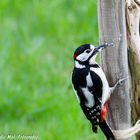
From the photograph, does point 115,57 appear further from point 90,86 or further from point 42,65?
point 42,65

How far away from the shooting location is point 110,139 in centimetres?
453

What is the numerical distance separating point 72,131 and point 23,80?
1241 mm

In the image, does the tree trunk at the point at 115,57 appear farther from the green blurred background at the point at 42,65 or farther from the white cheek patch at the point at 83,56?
the green blurred background at the point at 42,65

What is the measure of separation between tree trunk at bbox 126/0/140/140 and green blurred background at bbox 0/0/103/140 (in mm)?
1649

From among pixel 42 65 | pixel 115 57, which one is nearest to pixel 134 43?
pixel 115 57

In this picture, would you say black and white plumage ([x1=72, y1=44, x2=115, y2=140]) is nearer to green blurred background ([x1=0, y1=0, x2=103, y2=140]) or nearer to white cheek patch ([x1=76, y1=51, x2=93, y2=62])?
white cheek patch ([x1=76, y1=51, x2=93, y2=62])

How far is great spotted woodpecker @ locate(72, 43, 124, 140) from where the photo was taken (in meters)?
4.51

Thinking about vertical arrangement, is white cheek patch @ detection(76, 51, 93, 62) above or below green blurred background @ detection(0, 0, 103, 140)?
above

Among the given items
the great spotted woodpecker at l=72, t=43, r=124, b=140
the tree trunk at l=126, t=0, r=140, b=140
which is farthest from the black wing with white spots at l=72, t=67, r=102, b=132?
the tree trunk at l=126, t=0, r=140, b=140

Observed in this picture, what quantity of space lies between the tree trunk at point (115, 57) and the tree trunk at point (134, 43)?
0.15 m

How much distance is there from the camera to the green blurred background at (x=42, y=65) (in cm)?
671

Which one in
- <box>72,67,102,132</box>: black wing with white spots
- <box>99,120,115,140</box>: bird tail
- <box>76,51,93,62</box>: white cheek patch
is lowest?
<box>99,120,115,140</box>: bird tail

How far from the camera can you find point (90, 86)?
4.65m

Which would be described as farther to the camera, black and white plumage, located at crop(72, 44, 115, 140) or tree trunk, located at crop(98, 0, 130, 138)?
black and white plumage, located at crop(72, 44, 115, 140)
